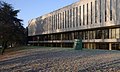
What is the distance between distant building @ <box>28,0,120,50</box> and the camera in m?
54.1

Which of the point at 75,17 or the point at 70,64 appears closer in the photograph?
the point at 70,64

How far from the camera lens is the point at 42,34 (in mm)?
99438

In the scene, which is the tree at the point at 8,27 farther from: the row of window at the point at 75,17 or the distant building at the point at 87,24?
the distant building at the point at 87,24

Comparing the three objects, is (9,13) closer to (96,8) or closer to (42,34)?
(96,8)

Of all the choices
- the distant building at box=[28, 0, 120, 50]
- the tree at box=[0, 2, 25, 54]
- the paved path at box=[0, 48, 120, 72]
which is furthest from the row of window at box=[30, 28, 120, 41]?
the paved path at box=[0, 48, 120, 72]

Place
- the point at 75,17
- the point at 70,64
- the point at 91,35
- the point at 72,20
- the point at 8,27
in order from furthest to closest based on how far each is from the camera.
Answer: the point at 72,20 → the point at 75,17 → the point at 91,35 → the point at 8,27 → the point at 70,64

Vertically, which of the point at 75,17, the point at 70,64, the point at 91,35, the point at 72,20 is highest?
the point at 75,17

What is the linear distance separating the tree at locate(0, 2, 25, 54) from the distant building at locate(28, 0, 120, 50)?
14627 millimetres

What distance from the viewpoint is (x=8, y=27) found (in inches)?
1989

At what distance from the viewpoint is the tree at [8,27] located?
164 ft

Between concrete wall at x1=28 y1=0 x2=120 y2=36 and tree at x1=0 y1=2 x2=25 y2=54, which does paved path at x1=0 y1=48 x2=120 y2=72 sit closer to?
tree at x1=0 y1=2 x2=25 y2=54

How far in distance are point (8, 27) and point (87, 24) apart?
20.4m

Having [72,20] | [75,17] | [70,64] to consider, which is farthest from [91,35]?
[70,64]

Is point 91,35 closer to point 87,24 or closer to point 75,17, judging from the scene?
point 87,24
